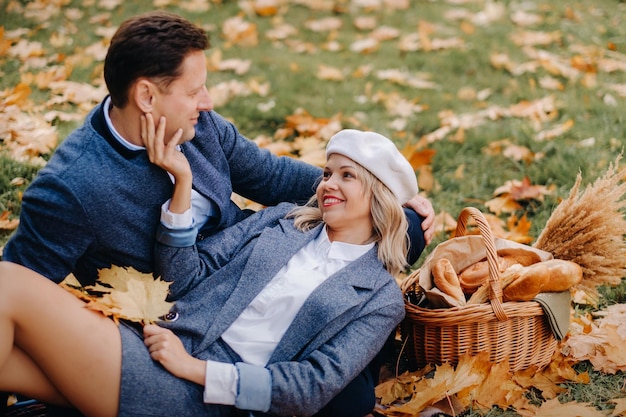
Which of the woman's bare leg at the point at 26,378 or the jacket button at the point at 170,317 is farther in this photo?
the jacket button at the point at 170,317

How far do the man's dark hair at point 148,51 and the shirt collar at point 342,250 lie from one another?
2.64 feet

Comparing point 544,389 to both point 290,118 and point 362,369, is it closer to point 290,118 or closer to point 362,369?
point 362,369

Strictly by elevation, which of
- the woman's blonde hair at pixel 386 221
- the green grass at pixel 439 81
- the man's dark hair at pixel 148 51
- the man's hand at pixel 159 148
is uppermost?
the man's dark hair at pixel 148 51

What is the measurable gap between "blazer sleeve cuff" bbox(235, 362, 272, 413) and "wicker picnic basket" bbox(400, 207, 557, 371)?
681 mm

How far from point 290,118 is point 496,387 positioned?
254 centimetres

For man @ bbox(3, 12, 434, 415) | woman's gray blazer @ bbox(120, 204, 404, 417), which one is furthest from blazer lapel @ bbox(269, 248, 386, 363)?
man @ bbox(3, 12, 434, 415)

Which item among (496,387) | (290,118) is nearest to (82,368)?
(496,387)

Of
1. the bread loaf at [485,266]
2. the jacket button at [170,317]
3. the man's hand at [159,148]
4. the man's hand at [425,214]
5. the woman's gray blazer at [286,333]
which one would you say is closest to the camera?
the woman's gray blazer at [286,333]

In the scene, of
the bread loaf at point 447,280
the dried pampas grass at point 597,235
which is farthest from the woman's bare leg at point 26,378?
the dried pampas grass at point 597,235

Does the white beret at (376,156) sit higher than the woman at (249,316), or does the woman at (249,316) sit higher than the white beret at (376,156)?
the white beret at (376,156)

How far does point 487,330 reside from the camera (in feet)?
7.97

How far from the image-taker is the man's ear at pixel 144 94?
2.15 meters

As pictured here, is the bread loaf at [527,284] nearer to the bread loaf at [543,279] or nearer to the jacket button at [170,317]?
the bread loaf at [543,279]

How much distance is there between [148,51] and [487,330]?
1.51m
